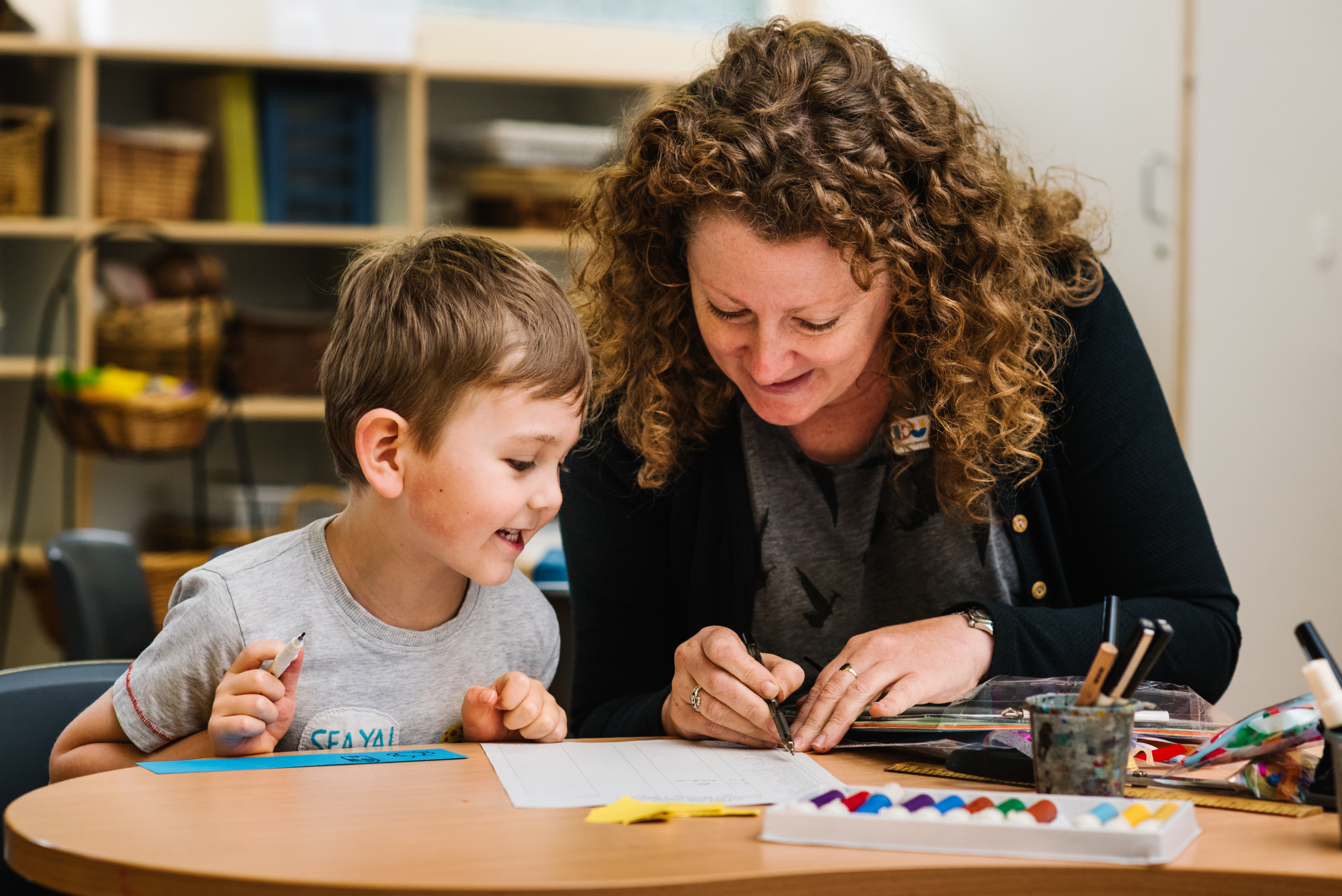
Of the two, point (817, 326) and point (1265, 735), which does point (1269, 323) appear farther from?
point (1265, 735)

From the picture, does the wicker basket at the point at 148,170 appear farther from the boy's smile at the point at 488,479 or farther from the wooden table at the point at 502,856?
the wooden table at the point at 502,856

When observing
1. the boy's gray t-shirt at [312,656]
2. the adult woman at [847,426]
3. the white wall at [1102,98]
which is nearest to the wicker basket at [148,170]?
the white wall at [1102,98]

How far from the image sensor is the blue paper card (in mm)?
854

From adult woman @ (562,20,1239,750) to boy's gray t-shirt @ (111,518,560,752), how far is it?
153mm

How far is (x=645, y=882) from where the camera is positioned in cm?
62

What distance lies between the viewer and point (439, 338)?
103 cm

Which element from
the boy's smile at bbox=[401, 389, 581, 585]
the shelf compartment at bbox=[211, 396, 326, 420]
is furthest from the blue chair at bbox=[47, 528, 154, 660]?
A: the shelf compartment at bbox=[211, 396, 326, 420]

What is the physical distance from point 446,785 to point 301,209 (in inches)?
96.8

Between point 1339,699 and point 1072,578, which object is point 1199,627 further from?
point 1339,699

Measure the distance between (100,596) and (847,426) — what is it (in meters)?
1.14

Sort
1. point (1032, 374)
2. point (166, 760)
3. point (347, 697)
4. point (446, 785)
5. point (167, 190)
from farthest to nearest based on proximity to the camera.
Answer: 1. point (167, 190)
2. point (1032, 374)
3. point (347, 697)
4. point (166, 760)
5. point (446, 785)

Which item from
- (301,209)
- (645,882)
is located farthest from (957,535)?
(301,209)

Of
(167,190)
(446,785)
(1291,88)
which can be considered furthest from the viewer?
(167,190)

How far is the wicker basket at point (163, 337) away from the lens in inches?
112
